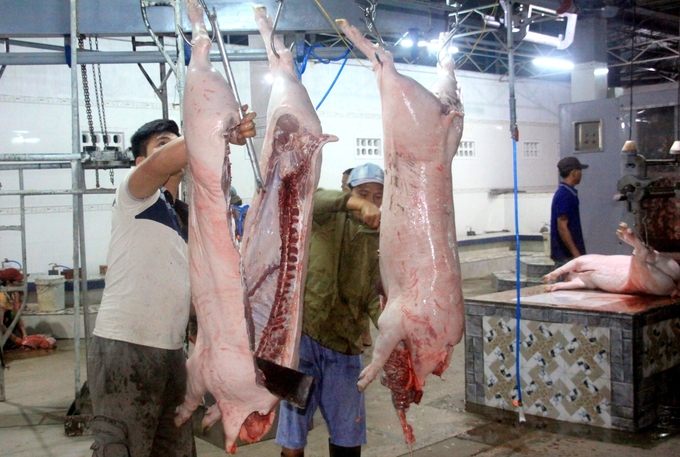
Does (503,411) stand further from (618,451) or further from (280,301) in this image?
(280,301)

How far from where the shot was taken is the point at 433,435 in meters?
5.21

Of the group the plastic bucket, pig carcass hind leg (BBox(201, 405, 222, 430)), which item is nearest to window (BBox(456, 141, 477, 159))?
the plastic bucket

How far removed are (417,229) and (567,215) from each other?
4255 mm

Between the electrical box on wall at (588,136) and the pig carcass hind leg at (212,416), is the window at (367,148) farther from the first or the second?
the pig carcass hind leg at (212,416)

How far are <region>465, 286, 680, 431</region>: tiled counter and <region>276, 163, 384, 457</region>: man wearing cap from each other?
2061 millimetres

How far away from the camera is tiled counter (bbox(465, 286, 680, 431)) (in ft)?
15.6

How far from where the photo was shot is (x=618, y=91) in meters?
14.1

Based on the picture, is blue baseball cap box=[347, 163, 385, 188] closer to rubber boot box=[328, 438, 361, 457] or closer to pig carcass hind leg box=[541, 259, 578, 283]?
rubber boot box=[328, 438, 361, 457]

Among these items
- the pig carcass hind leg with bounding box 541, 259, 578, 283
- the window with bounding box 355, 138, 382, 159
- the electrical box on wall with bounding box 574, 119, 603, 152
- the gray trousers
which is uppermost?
the window with bounding box 355, 138, 382, 159

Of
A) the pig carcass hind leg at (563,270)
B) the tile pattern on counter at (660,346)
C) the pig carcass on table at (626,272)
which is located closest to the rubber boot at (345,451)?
the tile pattern on counter at (660,346)

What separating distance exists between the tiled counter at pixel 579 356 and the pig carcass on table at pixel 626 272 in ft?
0.44

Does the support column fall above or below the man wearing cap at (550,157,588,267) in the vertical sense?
above

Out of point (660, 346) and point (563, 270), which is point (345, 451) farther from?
point (563, 270)

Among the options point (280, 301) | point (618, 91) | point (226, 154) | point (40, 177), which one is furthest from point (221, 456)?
point (618, 91)
